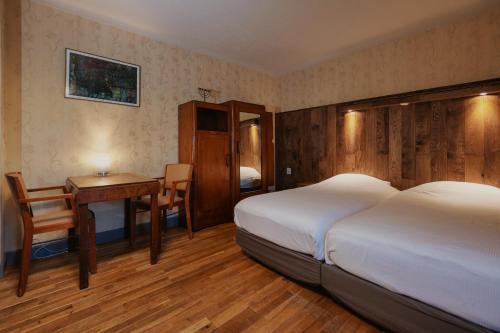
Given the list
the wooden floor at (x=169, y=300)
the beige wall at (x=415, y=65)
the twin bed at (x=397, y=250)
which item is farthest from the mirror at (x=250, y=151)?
the wooden floor at (x=169, y=300)

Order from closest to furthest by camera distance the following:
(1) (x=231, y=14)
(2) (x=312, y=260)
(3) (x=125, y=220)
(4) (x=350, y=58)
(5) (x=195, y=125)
Answer: 1. (2) (x=312, y=260)
2. (1) (x=231, y=14)
3. (3) (x=125, y=220)
4. (5) (x=195, y=125)
5. (4) (x=350, y=58)

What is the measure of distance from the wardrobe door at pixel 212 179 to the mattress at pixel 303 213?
3.27ft

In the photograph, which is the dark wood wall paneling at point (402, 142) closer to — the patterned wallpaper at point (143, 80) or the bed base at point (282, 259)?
the patterned wallpaper at point (143, 80)

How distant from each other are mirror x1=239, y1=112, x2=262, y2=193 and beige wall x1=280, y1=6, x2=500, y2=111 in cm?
120

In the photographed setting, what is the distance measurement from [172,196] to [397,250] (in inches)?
85.8

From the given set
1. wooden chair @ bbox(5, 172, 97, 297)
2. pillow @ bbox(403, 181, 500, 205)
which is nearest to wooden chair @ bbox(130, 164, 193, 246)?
wooden chair @ bbox(5, 172, 97, 297)

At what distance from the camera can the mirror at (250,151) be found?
11.7 ft

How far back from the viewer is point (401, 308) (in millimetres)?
1221

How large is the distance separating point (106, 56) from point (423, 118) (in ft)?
12.8

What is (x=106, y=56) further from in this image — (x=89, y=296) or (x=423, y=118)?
(x=423, y=118)

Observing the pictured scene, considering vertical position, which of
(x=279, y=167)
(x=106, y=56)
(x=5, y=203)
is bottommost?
(x=5, y=203)

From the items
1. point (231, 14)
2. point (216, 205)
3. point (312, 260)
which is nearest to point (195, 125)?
point (216, 205)

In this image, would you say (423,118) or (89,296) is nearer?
(89,296)

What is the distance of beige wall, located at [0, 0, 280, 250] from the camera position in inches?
91.4
